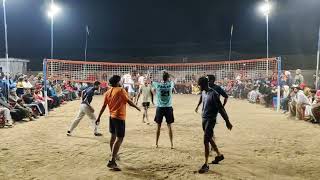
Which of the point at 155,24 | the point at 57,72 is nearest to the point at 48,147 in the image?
the point at 57,72

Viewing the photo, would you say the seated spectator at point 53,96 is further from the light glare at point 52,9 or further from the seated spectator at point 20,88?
the light glare at point 52,9

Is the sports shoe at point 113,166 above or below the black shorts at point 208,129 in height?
below

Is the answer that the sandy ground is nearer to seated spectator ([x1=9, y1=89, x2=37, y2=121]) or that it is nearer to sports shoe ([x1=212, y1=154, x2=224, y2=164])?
sports shoe ([x1=212, y1=154, x2=224, y2=164])

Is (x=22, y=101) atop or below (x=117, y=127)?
atop

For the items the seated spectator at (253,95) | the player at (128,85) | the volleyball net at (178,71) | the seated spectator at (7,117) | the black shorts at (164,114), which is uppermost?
the volleyball net at (178,71)

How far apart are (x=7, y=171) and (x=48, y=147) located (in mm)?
2306

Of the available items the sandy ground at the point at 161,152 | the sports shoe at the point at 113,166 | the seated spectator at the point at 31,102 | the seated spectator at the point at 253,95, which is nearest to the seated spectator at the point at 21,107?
the seated spectator at the point at 31,102

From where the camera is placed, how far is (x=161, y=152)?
30.8 ft

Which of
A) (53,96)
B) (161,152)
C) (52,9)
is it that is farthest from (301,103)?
(52,9)

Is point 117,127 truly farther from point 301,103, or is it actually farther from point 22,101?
point 301,103

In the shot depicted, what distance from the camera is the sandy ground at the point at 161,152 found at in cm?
760

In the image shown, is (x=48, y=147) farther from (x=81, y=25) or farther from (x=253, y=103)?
(x=81, y=25)

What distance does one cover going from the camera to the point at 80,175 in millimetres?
7477

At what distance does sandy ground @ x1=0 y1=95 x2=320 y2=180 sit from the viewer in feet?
24.9
